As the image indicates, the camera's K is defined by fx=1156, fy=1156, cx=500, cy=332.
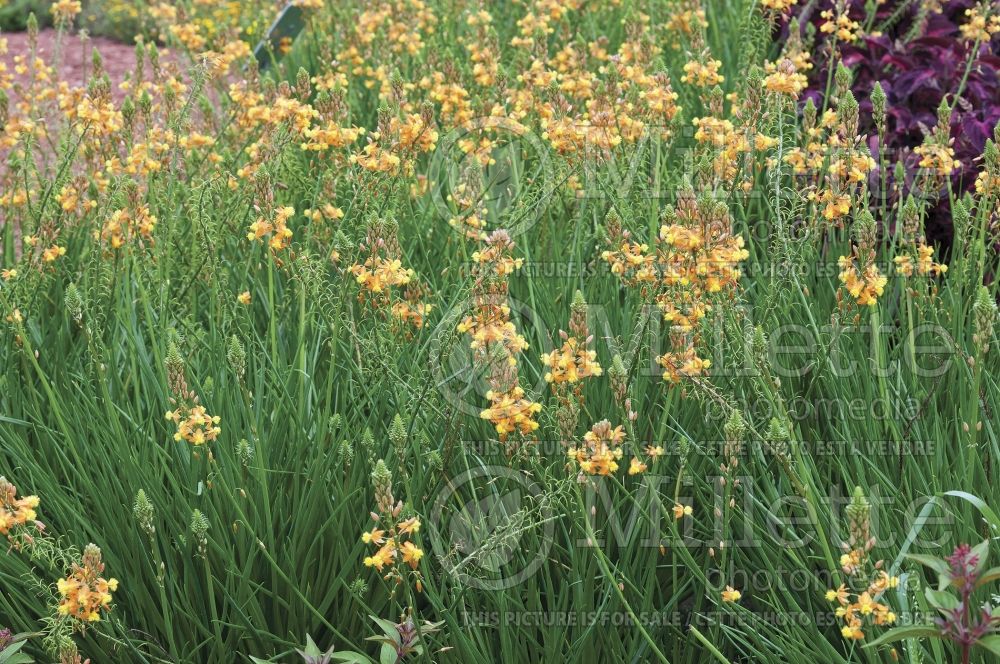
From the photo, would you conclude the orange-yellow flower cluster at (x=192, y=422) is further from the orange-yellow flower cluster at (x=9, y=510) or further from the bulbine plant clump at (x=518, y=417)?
the orange-yellow flower cluster at (x=9, y=510)

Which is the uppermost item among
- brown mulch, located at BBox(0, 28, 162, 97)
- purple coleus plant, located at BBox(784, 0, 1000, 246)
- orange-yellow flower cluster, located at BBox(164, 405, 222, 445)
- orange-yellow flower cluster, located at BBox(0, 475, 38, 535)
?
purple coleus plant, located at BBox(784, 0, 1000, 246)

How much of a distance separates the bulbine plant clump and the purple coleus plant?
46 cm

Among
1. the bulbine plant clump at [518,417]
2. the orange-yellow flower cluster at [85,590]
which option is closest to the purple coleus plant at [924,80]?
the bulbine plant clump at [518,417]

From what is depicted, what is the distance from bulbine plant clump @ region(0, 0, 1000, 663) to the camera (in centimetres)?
241

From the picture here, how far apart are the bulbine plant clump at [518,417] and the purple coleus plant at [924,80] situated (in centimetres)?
46

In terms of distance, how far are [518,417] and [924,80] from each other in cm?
300

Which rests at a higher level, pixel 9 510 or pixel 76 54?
pixel 9 510

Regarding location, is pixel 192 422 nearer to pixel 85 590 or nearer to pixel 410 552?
pixel 85 590

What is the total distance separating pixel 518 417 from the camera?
7.75 ft

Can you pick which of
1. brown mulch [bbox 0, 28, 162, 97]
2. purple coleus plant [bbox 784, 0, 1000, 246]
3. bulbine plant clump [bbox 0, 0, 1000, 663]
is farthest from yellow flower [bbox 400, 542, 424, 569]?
brown mulch [bbox 0, 28, 162, 97]

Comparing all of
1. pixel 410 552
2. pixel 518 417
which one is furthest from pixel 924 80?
pixel 410 552

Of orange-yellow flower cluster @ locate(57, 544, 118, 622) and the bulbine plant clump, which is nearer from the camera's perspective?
A: orange-yellow flower cluster @ locate(57, 544, 118, 622)

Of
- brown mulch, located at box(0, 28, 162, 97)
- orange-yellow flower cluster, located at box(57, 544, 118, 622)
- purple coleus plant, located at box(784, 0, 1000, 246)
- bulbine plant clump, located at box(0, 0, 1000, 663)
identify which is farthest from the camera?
brown mulch, located at box(0, 28, 162, 97)

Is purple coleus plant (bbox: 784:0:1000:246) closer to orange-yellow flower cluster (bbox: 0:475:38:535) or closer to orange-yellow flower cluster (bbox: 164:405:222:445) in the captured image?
orange-yellow flower cluster (bbox: 164:405:222:445)
